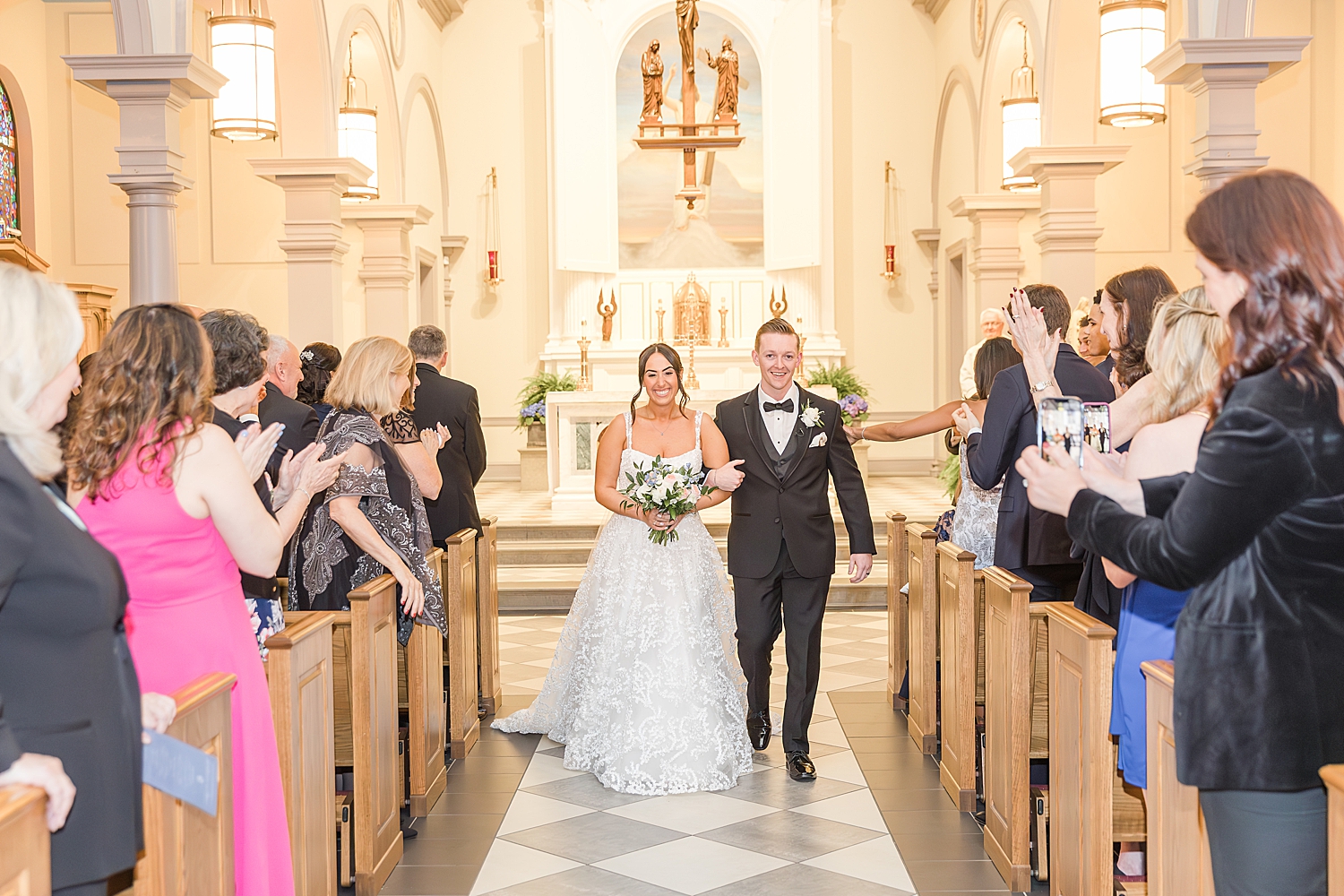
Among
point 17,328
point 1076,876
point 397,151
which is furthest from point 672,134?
point 17,328

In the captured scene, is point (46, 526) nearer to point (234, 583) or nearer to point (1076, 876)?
point (234, 583)

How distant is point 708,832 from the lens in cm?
425

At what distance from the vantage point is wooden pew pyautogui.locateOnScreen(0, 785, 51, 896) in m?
1.61

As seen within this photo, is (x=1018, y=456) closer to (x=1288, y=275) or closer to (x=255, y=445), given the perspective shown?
(x=1288, y=275)

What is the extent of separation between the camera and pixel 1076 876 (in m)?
3.26

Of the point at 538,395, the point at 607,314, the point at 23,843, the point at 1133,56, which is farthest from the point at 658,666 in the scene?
the point at 607,314

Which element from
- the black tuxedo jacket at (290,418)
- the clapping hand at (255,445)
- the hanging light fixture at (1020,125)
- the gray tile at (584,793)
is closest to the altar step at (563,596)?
the hanging light fixture at (1020,125)

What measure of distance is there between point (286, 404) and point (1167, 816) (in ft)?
11.4

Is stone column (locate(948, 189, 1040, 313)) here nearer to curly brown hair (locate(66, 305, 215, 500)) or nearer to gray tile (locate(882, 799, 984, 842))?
gray tile (locate(882, 799, 984, 842))

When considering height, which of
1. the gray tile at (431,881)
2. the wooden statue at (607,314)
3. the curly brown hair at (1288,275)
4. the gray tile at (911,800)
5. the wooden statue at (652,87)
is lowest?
the gray tile at (911,800)

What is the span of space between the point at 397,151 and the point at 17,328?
11045 mm

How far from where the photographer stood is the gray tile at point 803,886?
373 cm

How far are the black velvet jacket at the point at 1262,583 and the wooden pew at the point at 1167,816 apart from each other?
52 centimetres

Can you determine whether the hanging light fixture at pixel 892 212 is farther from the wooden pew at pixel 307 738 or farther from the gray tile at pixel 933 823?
the wooden pew at pixel 307 738
